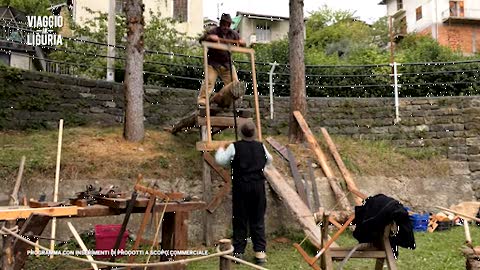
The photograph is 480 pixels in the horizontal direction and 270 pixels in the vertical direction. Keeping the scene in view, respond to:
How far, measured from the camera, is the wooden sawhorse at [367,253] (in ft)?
12.6

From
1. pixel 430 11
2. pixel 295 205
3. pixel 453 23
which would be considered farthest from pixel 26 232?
pixel 430 11

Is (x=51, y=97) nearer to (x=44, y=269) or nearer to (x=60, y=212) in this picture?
(x=44, y=269)

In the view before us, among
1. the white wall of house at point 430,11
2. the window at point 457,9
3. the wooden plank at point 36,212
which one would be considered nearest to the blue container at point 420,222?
the wooden plank at point 36,212

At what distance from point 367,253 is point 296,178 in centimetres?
378

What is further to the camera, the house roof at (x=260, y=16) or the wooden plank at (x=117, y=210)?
the house roof at (x=260, y=16)

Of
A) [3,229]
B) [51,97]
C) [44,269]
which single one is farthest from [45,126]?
[3,229]

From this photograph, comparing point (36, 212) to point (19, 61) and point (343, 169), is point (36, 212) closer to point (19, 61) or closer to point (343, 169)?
point (343, 169)

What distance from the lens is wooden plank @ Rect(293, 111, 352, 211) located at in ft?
25.2

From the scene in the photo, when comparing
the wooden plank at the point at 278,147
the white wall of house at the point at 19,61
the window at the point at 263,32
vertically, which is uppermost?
the window at the point at 263,32

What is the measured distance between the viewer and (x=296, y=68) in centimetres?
914

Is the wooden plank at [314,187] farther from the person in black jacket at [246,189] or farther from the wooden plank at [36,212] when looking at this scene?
the wooden plank at [36,212]

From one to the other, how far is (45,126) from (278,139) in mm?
4513

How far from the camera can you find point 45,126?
821 cm

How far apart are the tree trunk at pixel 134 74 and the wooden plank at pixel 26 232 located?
4250 mm
